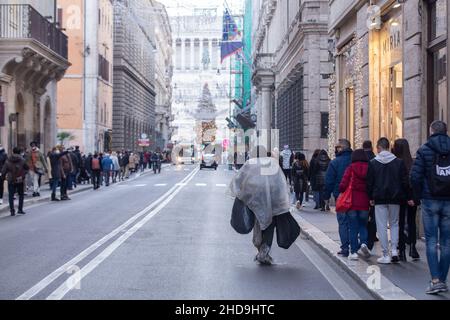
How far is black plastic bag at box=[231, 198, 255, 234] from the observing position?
1245cm

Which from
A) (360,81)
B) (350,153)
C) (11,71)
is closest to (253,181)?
(350,153)

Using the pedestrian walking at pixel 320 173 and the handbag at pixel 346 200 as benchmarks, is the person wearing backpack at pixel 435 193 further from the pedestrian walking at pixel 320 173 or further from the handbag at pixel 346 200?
the pedestrian walking at pixel 320 173

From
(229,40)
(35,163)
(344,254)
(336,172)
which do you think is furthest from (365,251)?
(229,40)

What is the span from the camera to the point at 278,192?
1252 centimetres

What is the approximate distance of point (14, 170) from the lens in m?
21.8

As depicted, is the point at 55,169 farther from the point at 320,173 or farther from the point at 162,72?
the point at 162,72

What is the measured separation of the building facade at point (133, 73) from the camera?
71.4 metres

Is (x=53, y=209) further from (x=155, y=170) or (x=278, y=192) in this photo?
(x=155, y=170)

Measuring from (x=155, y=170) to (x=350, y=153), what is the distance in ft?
164

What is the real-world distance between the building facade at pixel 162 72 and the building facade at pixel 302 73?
177 feet

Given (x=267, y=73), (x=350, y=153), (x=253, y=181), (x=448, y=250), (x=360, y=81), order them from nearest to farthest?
(x=448, y=250) < (x=253, y=181) < (x=350, y=153) < (x=360, y=81) < (x=267, y=73)

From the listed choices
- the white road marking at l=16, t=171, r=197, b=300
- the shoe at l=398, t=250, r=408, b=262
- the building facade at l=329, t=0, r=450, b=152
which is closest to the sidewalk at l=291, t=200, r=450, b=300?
the shoe at l=398, t=250, r=408, b=262

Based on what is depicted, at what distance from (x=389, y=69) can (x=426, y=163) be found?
10.2m

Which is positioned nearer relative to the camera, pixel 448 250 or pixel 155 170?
pixel 448 250
